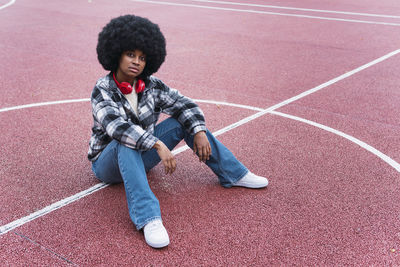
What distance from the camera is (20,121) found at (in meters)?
5.20

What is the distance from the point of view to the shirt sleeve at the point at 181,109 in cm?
351

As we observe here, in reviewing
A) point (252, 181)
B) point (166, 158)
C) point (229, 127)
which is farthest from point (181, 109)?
point (229, 127)

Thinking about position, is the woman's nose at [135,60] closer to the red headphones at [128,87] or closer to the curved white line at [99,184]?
the red headphones at [128,87]

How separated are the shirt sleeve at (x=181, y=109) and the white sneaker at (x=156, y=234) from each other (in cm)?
79

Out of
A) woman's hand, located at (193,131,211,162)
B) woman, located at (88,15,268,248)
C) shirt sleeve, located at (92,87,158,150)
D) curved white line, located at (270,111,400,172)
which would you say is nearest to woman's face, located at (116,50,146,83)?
woman, located at (88,15,268,248)

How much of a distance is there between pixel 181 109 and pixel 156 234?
1.04m

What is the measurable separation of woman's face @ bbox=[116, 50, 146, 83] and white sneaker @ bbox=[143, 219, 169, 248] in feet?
3.55

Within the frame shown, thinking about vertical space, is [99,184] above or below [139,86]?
below

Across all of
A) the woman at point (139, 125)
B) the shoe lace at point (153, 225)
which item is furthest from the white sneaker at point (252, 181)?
the shoe lace at point (153, 225)

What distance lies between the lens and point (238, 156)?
14.4 ft

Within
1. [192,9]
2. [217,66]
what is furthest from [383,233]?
[192,9]

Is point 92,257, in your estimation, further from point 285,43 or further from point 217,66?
point 285,43

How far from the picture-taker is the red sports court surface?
3.05m

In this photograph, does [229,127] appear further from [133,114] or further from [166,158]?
[166,158]
